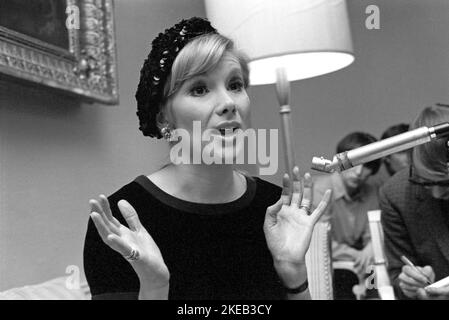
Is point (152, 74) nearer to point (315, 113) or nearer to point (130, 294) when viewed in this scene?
point (130, 294)

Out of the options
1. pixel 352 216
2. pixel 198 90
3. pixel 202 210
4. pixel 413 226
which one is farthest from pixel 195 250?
pixel 352 216

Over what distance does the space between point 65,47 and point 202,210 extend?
337mm

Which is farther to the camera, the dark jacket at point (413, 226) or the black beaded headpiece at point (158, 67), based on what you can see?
the dark jacket at point (413, 226)

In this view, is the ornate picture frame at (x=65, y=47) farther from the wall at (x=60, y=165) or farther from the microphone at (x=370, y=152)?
the microphone at (x=370, y=152)

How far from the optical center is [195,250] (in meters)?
0.74

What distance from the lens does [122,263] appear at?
72 centimetres

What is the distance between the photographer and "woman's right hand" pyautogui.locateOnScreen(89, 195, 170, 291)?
0.60 m

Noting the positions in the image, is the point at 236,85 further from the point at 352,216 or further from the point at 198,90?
the point at 352,216

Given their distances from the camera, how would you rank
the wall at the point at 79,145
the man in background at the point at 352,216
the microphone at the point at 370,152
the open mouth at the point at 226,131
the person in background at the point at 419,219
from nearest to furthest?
the microphone at the point at 370,152 → the open mouth at the point at 226,131 → the wall at the point at 79,145 → the person in background at the point at 419,219 → the man in background at the point at 352,216

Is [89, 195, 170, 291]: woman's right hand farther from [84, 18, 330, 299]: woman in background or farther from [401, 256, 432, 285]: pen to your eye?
[401, 256, 432, 285]: pen

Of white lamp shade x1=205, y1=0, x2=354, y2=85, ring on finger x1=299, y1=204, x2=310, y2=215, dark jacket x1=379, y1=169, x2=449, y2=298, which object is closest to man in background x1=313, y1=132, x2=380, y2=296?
dark jacket x1=379, y1=169, x2=449, y2=298

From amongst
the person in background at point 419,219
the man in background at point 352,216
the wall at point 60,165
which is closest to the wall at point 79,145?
the wall at point 60,165

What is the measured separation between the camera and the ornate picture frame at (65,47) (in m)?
0.85

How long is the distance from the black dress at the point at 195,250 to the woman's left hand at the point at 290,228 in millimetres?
27
